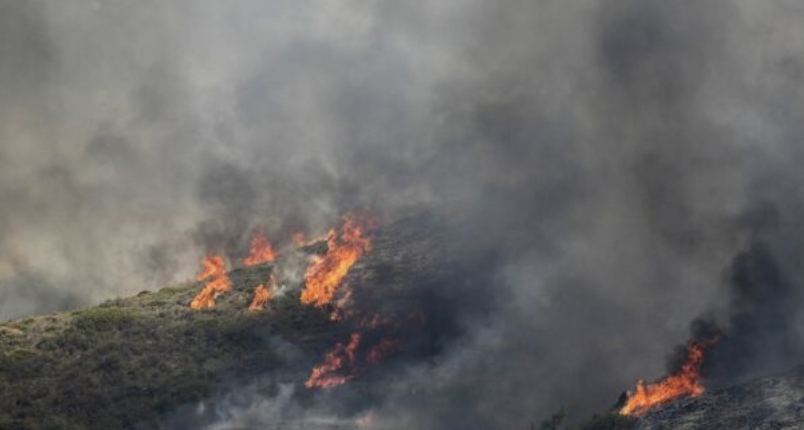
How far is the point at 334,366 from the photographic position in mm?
65750

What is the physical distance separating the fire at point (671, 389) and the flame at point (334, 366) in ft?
72.2

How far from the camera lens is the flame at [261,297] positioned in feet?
258

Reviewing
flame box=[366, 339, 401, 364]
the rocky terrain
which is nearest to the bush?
the rocky terrain

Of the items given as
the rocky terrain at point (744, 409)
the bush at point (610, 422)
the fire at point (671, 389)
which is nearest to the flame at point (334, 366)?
the bush at point (610, 422)

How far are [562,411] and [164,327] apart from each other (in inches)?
1495

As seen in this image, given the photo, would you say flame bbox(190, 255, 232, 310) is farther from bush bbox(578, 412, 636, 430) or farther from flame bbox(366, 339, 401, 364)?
bush bbox(578, 412, 636, 430)

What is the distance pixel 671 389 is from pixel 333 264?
39943mm

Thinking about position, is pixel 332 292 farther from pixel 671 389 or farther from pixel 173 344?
pixel 671 389

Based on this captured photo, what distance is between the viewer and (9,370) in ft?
214

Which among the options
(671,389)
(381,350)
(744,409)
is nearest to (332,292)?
(381,350)

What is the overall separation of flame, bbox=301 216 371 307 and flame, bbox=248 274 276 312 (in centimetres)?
334

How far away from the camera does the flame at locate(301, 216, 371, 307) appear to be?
78912 mm

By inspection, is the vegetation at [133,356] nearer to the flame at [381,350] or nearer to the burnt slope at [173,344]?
the burnt slope at [173,344]

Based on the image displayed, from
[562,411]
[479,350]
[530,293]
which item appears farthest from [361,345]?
[562,411]
